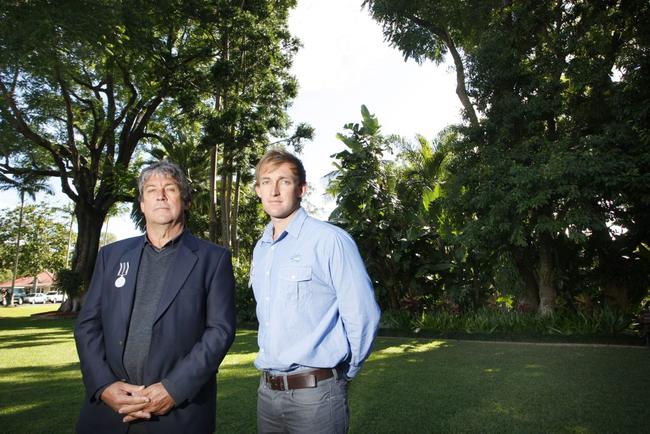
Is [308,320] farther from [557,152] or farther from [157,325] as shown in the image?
[557,152]

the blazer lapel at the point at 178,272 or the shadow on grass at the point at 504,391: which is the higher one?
the blazer lapel at the point at 178,272

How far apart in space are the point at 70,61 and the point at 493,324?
40.0ft

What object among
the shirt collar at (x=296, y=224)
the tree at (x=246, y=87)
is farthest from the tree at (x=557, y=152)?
the shirt collar at (x=296, y=224)

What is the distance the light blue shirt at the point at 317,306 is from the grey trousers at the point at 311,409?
98mm

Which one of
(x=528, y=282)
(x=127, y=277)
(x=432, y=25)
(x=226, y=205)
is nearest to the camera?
(x=127, y=277)

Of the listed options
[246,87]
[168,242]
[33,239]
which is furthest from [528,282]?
[33,239]

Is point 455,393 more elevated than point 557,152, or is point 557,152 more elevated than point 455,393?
point 557,152

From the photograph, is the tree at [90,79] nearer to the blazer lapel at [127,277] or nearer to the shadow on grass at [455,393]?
the shadow on grass at [455,393]

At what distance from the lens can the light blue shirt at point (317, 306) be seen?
221 cm

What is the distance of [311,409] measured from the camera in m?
2.14

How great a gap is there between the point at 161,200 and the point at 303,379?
1.13 m

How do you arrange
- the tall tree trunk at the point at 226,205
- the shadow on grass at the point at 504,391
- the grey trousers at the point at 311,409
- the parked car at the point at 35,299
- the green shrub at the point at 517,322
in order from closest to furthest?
the grey trousers at the point at 311,409 < the shadow on grass at the point at 504,391 < the green shrub at the point at 517,322 < the tall tree trunk at the point at 226,205 < the parked car at the point at 35,299

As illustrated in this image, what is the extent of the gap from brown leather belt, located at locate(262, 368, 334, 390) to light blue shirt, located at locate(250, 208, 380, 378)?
3 centimetres

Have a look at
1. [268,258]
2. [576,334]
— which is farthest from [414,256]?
[268,258]
